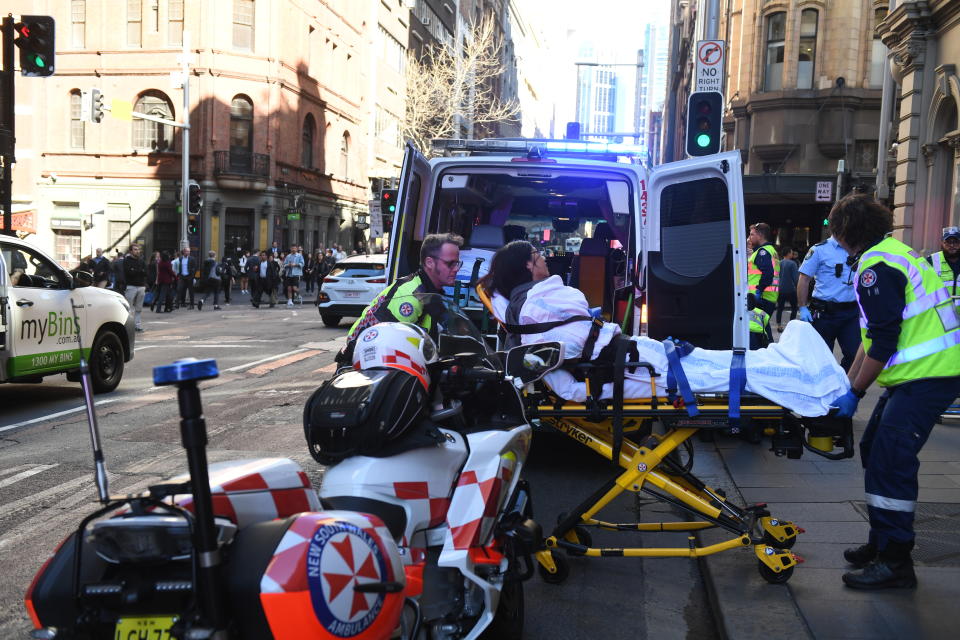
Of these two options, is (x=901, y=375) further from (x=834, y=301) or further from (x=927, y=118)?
(x=927, y=118)

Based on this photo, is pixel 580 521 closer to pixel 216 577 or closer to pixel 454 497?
pixel 454 497

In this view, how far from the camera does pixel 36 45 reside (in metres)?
14.4

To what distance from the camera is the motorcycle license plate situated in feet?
7.77

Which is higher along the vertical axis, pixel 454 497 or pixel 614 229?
pixel 614 229

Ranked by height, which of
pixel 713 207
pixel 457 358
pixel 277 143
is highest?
pixel 277 143

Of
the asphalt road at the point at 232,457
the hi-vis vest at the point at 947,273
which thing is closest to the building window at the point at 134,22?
the asphalt road at the point at 232,457

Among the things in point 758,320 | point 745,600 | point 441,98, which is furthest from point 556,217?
point 441,98

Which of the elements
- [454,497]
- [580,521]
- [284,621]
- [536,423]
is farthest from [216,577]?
[580,521]

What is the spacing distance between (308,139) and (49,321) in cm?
3754

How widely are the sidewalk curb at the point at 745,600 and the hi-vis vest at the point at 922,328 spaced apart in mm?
1167

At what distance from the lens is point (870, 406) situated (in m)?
10.6

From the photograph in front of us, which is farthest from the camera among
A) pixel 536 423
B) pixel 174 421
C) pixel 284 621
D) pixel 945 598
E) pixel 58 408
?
pixel 58 408

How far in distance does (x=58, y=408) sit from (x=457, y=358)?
786cm

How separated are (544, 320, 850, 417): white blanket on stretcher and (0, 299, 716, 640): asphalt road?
1058 mm
